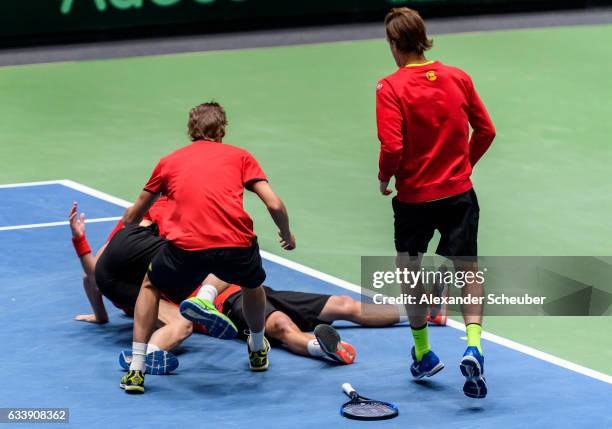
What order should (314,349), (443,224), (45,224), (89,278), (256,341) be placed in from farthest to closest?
(45,224) < (89,278) < (314,349) < (256,341) < (443,224)

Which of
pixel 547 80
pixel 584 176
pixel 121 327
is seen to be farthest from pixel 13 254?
pixel 547 80

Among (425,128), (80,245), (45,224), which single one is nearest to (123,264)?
(80,245)

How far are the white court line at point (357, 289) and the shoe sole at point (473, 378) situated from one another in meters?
0.98

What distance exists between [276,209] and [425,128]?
1001mm

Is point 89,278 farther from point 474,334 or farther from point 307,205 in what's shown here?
point 307,205

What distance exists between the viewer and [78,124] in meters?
15.4

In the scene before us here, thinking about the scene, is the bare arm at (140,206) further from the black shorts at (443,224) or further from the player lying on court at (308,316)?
the black shorts at (443,224)

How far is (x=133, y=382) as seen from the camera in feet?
27.1

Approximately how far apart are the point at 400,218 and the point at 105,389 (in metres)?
2.07

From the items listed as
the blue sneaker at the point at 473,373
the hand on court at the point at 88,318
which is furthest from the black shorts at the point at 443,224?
the hand on court at the point at 88,318

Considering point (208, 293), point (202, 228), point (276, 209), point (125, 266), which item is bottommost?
point (208, 293)

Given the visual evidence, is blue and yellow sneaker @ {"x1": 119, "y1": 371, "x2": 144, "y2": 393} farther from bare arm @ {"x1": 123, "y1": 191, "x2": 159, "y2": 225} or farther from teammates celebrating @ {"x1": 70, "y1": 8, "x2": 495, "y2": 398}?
bare arm @ {"x1": 123, "y1": 191, "x2": 159, "y2": 225}

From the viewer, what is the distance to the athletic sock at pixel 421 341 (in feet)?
27.3

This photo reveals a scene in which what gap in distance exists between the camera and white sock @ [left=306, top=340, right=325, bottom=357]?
886 centimetres
